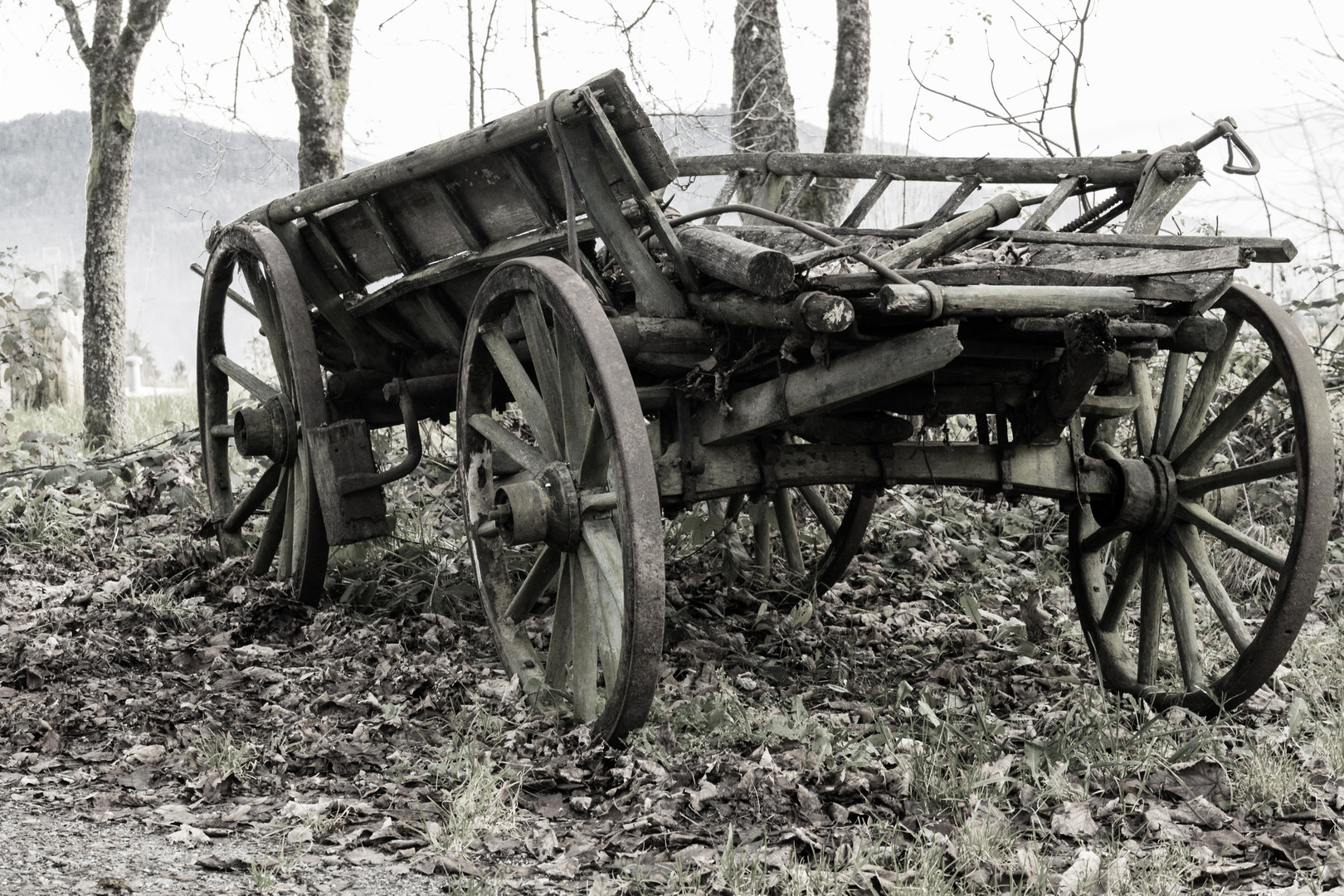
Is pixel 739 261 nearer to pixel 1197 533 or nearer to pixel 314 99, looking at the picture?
pixel 1197 533

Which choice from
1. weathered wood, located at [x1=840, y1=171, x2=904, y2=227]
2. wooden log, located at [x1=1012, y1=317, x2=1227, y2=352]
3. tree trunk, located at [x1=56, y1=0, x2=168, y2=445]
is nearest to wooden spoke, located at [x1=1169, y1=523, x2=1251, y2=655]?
wooden log, located at [x1=1012, y1=317, x2=1227, y2=352]

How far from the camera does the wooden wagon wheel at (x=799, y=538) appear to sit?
15.8 feet

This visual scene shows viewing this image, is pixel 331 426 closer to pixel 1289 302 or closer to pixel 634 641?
pixel 634 641

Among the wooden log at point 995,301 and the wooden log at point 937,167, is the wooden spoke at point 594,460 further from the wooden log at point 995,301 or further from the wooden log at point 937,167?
the wooden log at point 937,167

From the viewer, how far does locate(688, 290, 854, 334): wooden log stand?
Result: 2654mm

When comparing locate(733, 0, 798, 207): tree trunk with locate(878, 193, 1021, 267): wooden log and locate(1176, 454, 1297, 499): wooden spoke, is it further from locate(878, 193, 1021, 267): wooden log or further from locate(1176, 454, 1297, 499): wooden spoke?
locate(1176, 454, 1297, 499): wooden spoke

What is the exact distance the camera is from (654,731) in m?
3.26

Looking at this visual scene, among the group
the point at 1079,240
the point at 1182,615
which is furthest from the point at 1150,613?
the point at 1079,240

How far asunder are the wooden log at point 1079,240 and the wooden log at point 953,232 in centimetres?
8

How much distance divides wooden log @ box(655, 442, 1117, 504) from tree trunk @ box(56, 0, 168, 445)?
19.0 ft

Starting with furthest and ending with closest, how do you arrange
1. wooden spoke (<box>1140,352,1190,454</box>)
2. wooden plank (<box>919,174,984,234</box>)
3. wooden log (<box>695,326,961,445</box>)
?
wooden plank (<box>919,174,984,234</box>)
wooden spoke (<box>1140,352,1190,454</box>)
wooden log (<box>695,326,961,445</box>)

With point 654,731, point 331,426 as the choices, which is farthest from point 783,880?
point 331,426

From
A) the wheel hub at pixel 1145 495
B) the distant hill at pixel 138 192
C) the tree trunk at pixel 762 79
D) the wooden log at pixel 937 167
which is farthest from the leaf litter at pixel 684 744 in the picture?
the distant hill at pixel 138 192

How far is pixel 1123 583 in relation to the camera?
12.7 feet
